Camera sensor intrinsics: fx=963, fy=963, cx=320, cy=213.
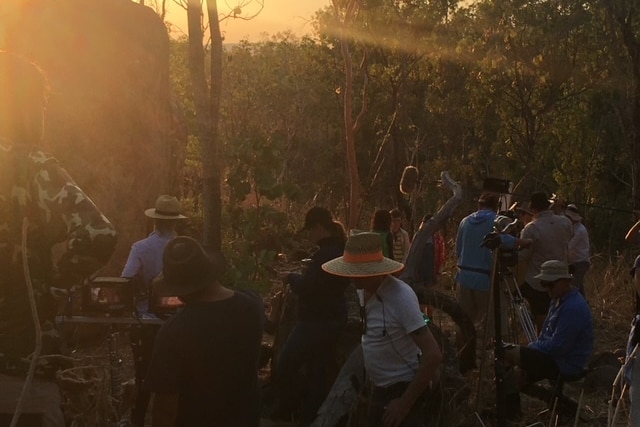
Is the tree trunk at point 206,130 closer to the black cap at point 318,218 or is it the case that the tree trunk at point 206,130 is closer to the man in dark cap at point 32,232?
the black cap at point 318,218

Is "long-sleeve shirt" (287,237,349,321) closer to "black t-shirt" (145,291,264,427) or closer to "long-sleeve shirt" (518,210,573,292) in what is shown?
"black t-shirt" (145,291,264,427)

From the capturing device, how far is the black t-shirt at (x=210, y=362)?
3.22m

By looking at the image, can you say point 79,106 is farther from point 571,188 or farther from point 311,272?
point 571,188

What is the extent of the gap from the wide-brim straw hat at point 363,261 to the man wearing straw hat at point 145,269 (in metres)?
1.40

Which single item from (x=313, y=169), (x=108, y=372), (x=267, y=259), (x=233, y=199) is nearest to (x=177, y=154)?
(x=233, y=199)

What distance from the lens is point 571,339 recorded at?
6637 millimetres

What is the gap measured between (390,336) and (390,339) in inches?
0.7

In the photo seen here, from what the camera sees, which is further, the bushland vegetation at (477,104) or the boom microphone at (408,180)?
the bushland vegetation at (477,104)

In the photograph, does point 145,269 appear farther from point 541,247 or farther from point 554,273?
point 541,247

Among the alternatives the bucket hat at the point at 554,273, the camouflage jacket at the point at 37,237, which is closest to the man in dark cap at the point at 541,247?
the bucket hat at the point at 554,273

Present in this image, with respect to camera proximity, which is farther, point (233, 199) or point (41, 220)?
point (233, 199)

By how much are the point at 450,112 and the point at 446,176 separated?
19998 millimetres

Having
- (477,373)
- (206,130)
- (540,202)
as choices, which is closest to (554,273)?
(477,373)

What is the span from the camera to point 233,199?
12.7 meters
